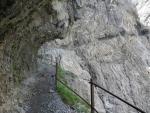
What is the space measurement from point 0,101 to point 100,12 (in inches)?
870

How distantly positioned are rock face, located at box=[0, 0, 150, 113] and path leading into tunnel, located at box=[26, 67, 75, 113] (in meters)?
0.98

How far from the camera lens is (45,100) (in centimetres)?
1051

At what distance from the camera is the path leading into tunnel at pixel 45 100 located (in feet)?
31.6

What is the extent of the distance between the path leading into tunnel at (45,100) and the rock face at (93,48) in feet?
3.20

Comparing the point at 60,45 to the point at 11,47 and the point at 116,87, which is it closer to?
the point at 116,87

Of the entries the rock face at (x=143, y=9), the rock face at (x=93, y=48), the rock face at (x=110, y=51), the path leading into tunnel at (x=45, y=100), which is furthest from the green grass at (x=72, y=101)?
the rock face at (x=143, y=9)

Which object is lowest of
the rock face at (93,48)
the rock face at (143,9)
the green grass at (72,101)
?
the green grass at (72,101)

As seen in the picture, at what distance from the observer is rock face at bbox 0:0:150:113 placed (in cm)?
1205

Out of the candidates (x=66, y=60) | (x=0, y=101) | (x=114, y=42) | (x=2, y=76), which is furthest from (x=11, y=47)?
(x=114, y=42)

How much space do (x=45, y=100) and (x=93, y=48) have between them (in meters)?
17.0

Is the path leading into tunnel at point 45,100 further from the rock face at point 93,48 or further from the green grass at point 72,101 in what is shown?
the rock face at point 93,48

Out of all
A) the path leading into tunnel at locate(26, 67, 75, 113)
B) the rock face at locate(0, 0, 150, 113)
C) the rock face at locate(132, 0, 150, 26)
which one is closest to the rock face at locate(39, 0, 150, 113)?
the rock face at locate(0, 0, 150, 113)

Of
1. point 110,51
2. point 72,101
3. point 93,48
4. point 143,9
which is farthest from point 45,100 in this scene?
point 143,9

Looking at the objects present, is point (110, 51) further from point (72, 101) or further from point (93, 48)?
point (72, 101)
